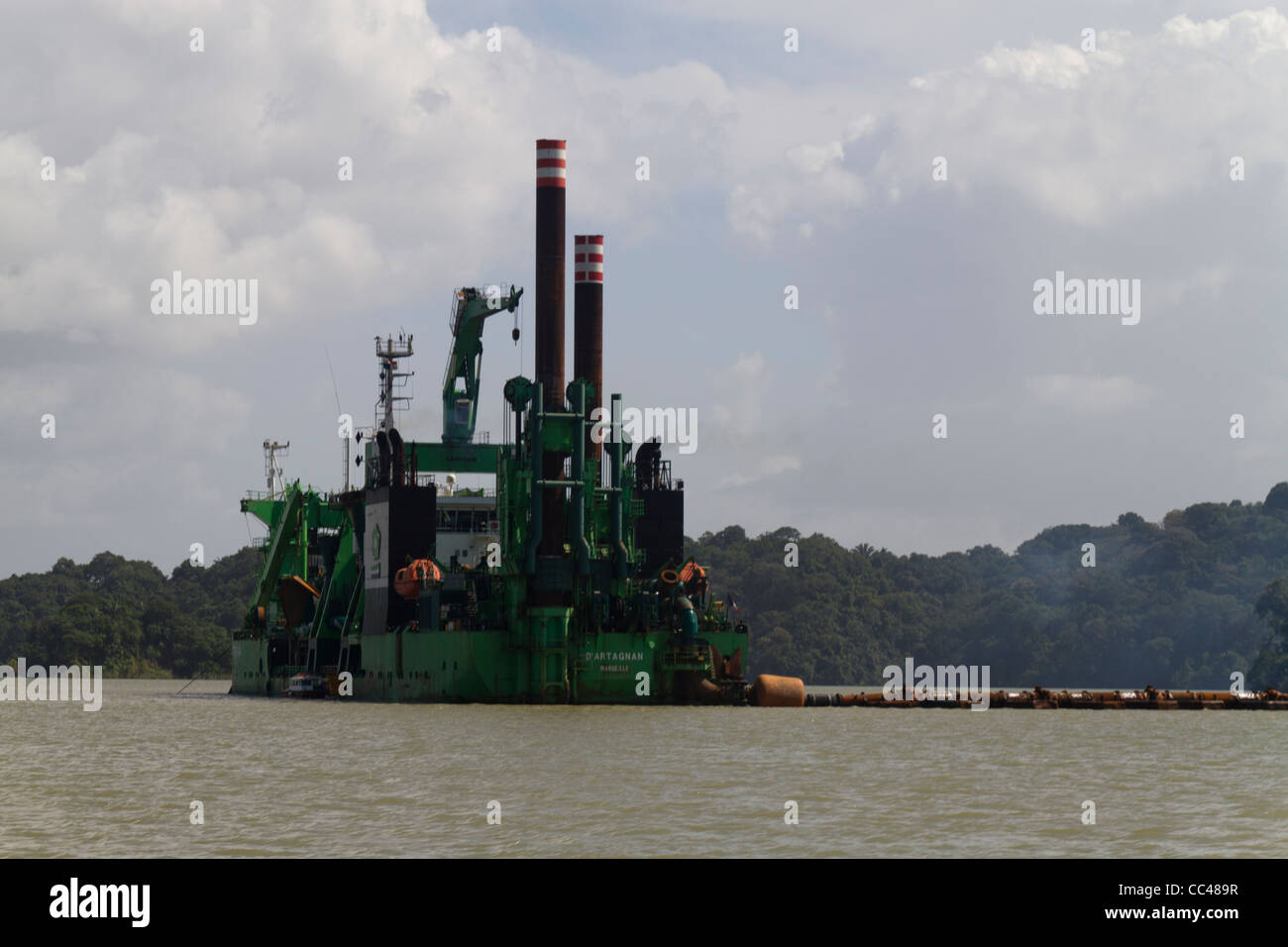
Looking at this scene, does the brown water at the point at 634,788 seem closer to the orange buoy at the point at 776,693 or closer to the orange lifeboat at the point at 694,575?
the orange buoy at the point at 776,693

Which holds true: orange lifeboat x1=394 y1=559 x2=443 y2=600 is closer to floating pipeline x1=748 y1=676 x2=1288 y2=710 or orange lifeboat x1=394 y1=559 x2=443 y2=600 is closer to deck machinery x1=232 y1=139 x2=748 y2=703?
deck machinery x1=232 y1=139 x2=748 y2=703

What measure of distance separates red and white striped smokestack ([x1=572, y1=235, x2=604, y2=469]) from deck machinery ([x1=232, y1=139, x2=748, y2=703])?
3.2 inches

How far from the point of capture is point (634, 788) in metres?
39.4

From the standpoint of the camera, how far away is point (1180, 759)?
5088cm

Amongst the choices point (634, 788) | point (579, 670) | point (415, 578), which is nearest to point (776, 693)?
point (579, 670)

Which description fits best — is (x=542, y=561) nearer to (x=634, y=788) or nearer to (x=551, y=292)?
(x=551, y=292)

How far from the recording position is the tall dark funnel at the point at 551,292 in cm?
7662

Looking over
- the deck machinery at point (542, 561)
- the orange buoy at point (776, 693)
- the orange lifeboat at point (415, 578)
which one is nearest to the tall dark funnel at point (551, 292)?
the deck machinery at point (542, 561)

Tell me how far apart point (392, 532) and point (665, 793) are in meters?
48.8

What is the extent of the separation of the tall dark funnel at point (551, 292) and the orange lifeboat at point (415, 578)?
7.88 m

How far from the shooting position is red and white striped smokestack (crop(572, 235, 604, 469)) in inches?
3295
